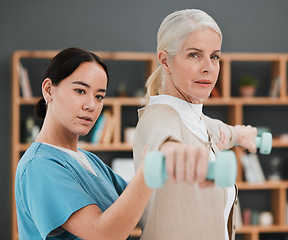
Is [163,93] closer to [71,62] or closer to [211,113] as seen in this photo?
[71,62]

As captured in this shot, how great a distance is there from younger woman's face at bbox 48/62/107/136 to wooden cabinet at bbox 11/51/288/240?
2.90 meters

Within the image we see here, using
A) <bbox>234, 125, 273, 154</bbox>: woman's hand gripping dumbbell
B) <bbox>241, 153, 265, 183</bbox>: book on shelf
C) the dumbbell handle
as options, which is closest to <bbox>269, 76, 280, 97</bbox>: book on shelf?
<bbox>241, 153, 265, 183</bbox>: book on shelf

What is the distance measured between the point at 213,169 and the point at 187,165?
0.04m

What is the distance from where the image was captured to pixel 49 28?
4.42 meters

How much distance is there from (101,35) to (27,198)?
357 centimetres

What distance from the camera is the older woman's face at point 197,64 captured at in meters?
1.02

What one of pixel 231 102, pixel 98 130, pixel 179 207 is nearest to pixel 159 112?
pixel 179 207

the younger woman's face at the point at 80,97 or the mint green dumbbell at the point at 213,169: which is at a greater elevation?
the younger woman's face at the point at 80,97

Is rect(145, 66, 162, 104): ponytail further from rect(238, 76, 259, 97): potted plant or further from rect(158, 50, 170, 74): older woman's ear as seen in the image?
rect(238, 76, 259, 97): potted plant

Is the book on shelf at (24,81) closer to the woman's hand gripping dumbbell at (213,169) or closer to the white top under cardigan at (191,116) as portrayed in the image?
the white top under cardigan at (191,116)

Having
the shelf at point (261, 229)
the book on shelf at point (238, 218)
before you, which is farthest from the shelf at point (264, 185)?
the shelf at point (261, 229)

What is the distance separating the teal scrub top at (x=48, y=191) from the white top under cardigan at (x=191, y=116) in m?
0.27

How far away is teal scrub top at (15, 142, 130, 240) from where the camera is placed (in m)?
1.04

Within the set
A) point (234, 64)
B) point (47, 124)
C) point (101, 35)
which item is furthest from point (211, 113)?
point (47, 124)
